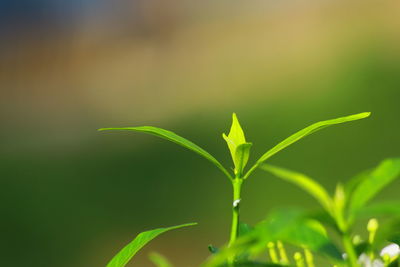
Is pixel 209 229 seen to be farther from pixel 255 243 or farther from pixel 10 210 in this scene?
pixel 255 243

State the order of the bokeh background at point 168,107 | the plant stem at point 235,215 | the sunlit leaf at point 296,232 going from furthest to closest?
the bokeh background at point 168,107 → the plant stem at point 235,215 → the sunlit leaf at point 296,232

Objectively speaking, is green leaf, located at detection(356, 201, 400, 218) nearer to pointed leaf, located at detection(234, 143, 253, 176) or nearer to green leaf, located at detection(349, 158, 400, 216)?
green leaf, located at detection(349, 158, 400, 216)

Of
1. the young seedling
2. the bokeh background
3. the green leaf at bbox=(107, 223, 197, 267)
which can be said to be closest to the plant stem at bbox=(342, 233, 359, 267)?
the young seedling

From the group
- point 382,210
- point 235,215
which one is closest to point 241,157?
point 235,215

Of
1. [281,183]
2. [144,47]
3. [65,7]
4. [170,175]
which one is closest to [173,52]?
[144,47]

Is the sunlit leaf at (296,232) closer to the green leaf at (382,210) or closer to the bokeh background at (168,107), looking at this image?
the green leaf at (382,210)

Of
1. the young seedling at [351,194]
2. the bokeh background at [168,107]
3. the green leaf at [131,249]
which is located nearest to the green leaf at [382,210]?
the young seedling at [351,194]
